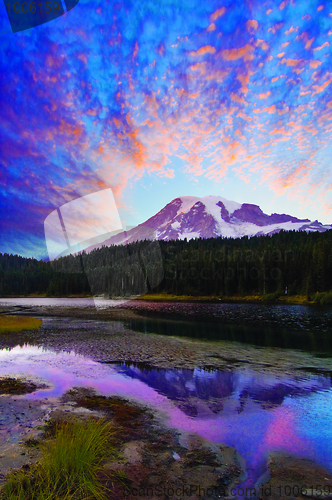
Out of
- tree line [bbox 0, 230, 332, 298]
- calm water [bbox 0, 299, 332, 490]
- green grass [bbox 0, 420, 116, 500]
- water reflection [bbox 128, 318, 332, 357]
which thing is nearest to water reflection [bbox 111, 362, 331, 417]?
calm water [bbox 0, 299, 332, 490]

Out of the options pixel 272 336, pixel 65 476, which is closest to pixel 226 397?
pixel 65 476

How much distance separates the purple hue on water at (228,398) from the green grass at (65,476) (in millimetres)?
4073

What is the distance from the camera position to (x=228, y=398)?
1343cm

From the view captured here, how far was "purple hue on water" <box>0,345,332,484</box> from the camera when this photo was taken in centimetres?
933

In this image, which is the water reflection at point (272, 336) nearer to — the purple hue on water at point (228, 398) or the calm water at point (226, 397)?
the calm water at point (226, 397)

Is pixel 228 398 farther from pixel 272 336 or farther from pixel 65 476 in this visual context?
pixel 272 336

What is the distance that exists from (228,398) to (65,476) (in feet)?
31.1

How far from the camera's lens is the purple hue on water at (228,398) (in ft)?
30.6

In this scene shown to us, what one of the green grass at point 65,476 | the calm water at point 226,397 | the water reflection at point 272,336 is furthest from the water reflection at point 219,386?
the water reflection at point 272,336

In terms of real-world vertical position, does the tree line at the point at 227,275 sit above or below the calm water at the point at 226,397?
above

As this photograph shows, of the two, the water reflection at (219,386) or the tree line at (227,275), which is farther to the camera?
the tree line at (227,275)

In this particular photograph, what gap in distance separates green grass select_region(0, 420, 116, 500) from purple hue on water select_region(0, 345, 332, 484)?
13.4 ft

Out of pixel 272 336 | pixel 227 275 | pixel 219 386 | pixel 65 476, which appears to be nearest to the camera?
pixel 65 476

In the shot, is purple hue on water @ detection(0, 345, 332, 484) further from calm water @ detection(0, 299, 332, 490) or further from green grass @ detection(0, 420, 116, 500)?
green grass @ detection(0, 420, 116, 500)
